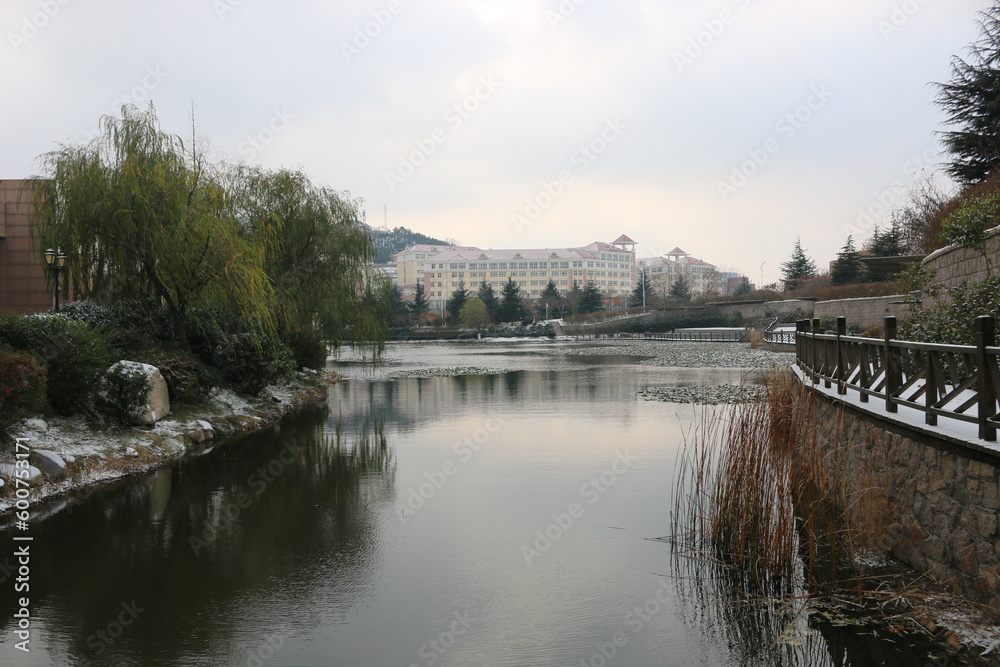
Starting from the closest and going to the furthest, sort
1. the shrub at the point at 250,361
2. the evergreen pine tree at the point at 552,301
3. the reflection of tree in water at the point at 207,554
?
the reflection of tree in water at the point at 207,554
the shrub at the point at 250,361
the evergreen pine tree at the point at 552,301

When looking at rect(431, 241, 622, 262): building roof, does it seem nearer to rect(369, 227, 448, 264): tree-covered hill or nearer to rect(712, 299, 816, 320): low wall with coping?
rect(712, 299, 816, 320): low wall with coping

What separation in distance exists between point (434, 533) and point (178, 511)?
100.0 inches

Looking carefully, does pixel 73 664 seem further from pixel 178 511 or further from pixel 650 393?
pixel 650 393

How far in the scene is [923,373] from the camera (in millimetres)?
4973

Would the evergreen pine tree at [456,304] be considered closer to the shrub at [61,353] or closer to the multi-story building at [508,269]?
the multi-story building at [508,269]

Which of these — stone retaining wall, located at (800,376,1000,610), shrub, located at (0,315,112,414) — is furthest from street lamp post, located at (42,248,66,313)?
stone retaining wall, located at (800,376,1000,610)

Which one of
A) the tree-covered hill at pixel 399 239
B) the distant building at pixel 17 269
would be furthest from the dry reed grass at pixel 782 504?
the tree-covered hill at pixel 399 239

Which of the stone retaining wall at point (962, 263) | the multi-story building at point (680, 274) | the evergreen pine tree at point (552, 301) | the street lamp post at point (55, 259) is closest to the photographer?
the stone retaining wall at point (962, 263)

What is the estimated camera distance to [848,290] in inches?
1212

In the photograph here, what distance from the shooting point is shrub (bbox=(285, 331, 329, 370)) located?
55.3 ft

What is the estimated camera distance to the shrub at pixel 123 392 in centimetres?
880

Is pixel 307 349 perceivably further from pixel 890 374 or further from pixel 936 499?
pixel 936 499

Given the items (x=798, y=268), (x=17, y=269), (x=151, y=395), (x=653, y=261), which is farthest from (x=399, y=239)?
(x=151, y=395)

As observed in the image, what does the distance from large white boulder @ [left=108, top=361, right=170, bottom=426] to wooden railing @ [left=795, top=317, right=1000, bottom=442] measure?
8041 millimetres
